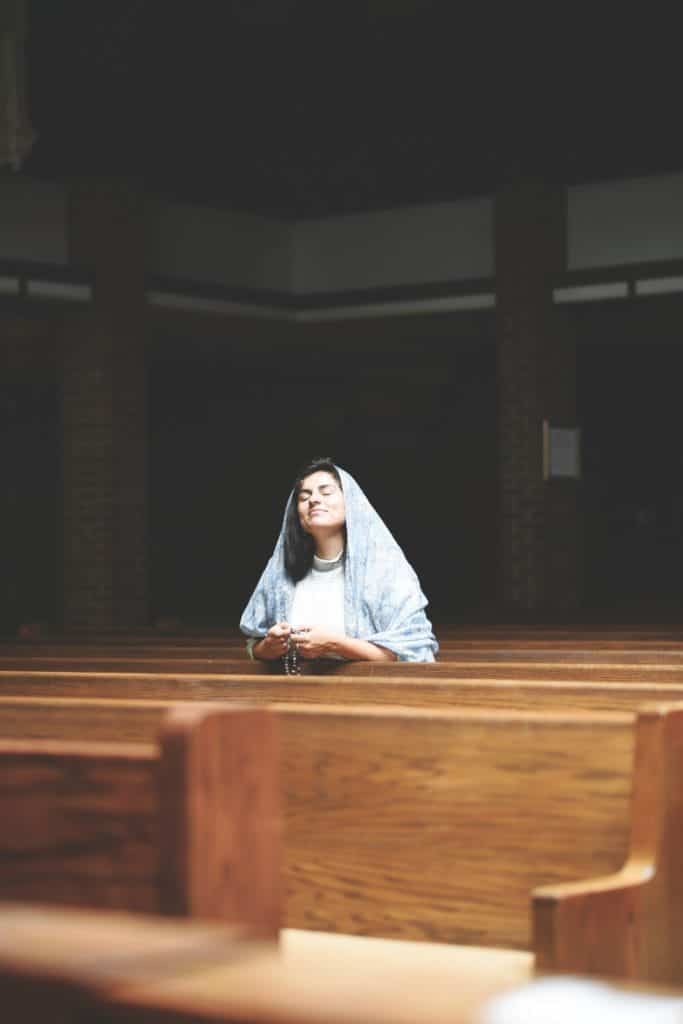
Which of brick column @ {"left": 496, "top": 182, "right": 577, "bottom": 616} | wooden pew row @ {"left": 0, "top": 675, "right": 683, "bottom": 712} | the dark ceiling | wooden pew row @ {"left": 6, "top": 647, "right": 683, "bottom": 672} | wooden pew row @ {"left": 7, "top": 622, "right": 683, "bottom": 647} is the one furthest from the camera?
brick column @ {"left": 496, "top": 182, "right": 577, "bottom": 616}

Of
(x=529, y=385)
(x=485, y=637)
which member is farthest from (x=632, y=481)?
(x=485, y=637)

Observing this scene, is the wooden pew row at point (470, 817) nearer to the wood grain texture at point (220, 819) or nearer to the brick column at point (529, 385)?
the wood grain texture at point (220, 819)

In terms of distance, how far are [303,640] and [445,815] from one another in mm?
1816

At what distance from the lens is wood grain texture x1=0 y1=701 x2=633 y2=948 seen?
230cm

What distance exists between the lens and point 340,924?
2.44m

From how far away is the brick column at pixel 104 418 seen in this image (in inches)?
393

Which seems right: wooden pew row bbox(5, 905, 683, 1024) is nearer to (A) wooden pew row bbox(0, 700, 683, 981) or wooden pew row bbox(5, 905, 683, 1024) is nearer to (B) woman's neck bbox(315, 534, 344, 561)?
(A) wooden pew row bbox(0, 700, 683, 981)

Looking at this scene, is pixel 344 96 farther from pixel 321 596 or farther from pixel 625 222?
pixel 321 596

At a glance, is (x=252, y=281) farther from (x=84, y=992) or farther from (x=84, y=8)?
(x=84, y=992)

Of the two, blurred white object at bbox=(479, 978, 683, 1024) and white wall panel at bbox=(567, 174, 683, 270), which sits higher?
white wall panel at bbox=(567, 174, 683, 270)

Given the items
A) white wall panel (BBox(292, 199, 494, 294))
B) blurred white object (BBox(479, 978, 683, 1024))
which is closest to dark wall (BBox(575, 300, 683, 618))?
white wall panel (BBox(292, 199, 494, 294))

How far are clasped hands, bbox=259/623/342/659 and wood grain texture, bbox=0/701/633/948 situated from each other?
167 centimetres

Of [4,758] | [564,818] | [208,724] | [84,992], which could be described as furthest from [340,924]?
[84,992]

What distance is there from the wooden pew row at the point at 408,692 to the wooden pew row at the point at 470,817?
818 millimetres
